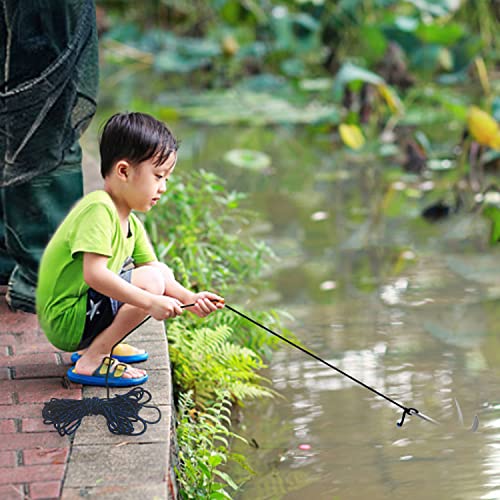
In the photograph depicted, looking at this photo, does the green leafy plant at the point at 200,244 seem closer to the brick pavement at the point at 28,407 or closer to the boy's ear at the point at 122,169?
the brick pavement at the point at 28,407

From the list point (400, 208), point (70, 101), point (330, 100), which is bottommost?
point (330, 100)

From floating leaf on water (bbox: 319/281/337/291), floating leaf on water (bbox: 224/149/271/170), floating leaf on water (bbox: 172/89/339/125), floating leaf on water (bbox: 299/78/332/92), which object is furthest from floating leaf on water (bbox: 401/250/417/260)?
floating leaf on water (bbox: 299/78/332/92)

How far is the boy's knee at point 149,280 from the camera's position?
2.68 metres

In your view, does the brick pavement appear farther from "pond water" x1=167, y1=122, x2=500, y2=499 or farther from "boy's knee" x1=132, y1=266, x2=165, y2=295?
"pond water" x1=167, y1=122, x2=500, y2=499

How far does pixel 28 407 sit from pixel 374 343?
1.43 meters

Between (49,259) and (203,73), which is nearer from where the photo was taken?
(49,259)

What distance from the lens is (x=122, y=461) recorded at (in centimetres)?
227

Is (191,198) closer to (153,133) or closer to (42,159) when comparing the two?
(42,159)

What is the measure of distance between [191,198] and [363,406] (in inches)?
55.7

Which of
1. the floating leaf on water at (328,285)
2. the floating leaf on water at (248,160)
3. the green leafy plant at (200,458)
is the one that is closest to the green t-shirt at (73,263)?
the green leafy plant at (200,458)

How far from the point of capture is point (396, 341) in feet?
12.0

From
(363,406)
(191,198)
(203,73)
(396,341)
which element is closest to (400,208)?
(191,198)

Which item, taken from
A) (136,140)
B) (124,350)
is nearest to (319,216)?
(124,350)

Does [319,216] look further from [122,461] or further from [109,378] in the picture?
[122,461]
